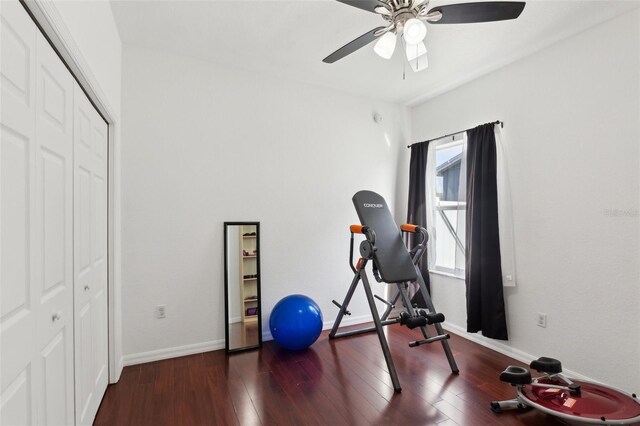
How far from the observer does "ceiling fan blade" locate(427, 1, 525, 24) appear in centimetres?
170

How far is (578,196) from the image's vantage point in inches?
99.4

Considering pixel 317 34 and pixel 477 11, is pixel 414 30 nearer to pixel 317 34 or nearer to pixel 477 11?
pixel 477 11

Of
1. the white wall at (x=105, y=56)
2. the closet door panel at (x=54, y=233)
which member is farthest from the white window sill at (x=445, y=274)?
the closet door panel at (x=54, y=233)

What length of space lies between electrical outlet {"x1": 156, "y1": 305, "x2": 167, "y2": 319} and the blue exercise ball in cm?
93

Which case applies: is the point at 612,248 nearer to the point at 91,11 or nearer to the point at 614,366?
the point at 614,366

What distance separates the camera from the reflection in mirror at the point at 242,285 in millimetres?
3115

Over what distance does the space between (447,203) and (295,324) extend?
211cm

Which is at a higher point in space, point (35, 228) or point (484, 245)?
point (35, 228)

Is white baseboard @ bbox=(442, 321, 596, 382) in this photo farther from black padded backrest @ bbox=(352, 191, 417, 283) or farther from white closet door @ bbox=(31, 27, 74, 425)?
white closet door @ bbox=(31, 27, 74, 425)

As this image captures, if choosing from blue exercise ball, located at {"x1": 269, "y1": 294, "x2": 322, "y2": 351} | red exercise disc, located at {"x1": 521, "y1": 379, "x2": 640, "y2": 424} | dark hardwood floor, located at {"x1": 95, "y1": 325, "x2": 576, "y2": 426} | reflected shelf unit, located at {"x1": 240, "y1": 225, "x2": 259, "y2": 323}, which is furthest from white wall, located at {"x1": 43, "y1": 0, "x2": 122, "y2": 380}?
red exercise disc, located at {"x1": 521, "y1": 379, "x2": 640, "y2": 424}

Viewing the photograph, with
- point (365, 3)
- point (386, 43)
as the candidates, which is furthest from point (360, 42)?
point (365, 3)

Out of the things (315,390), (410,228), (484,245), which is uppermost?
(410,228)

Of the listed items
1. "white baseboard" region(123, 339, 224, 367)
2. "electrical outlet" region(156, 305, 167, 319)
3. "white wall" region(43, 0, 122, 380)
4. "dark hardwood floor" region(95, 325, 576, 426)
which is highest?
"white wall" region(43, 0, 122, 380)

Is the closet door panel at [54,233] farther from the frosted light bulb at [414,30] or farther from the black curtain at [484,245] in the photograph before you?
the black curtain at [484,245]
